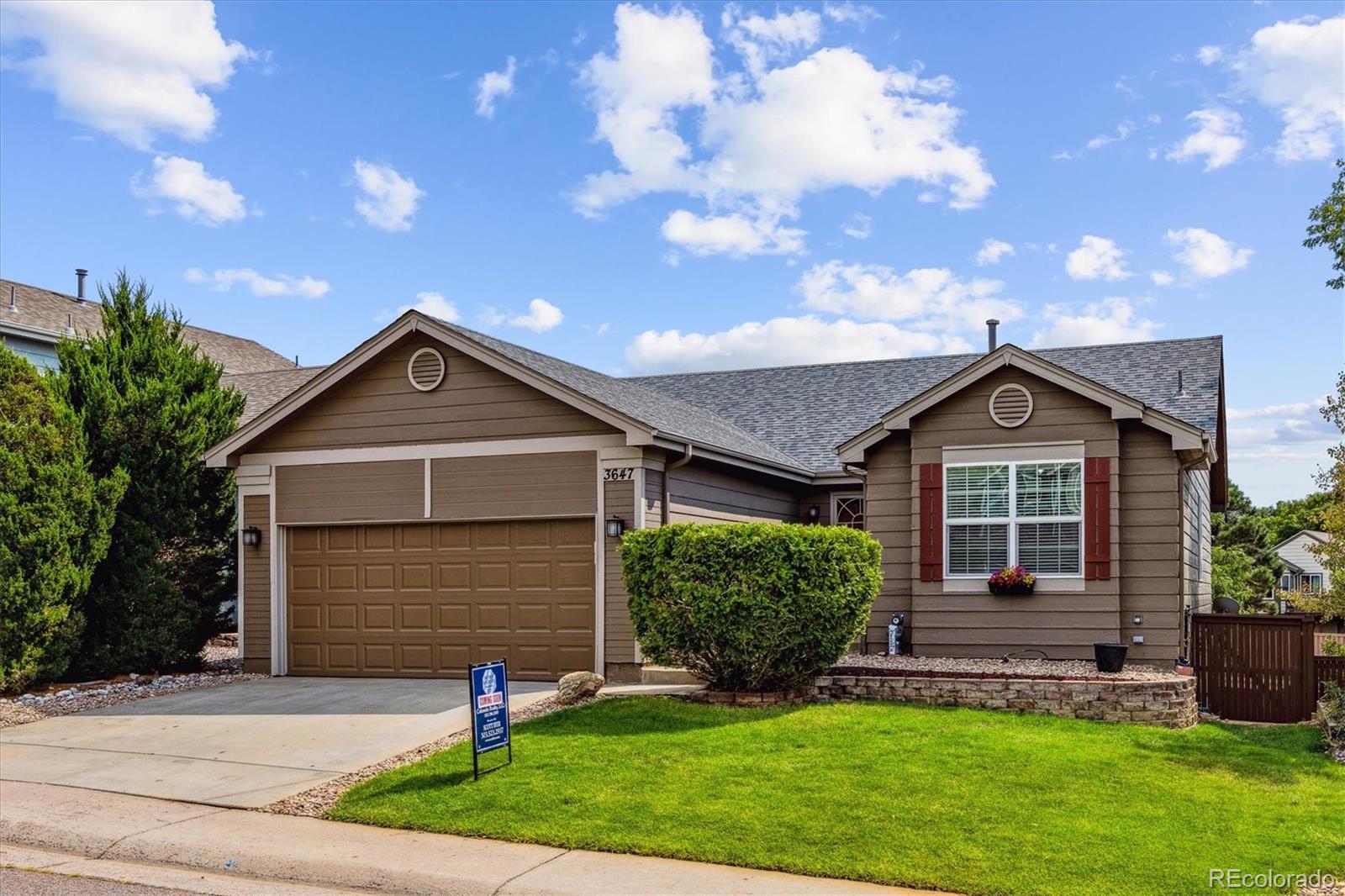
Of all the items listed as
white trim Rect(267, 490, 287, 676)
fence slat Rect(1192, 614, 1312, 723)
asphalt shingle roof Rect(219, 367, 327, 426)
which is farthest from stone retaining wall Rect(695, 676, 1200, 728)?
asphalt shingle roof Rect(219, 367, 327, 426)

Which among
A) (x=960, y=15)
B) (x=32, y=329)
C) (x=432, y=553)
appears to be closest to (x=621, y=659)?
(x=432, y=553)

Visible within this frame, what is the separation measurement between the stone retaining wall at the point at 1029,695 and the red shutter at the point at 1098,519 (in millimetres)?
2090

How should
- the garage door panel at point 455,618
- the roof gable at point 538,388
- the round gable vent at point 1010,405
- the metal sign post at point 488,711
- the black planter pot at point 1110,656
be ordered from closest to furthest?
the metal sign post at point 488,711, the black planter pot at point 1110,656, the roof gable at point 538,388, the round gable vent at point 1010,405, the garage door panel at point 455,618

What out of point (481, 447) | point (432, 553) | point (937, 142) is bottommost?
point (432, 553)

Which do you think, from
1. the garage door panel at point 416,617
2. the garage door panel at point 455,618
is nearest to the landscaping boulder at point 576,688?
the garage door panel at point 455,618

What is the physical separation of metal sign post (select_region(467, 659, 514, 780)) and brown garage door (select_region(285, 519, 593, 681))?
4.86 m

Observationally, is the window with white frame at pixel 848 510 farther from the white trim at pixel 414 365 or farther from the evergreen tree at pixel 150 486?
the evergreen tree at pixel 150 486

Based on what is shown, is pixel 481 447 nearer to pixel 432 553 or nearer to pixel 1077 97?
pixel 432 553

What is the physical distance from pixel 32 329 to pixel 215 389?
7758mm

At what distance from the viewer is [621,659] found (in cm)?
1424

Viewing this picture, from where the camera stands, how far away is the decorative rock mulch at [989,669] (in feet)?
40.0

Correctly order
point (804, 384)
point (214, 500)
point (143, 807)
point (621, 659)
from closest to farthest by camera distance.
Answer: point (143, 807) < point (621, 659) < point (214, 500) < point (804, 384)

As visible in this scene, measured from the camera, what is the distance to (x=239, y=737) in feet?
38.0

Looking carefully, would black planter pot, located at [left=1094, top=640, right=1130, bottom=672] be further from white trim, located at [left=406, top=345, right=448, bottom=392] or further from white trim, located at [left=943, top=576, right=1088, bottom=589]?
white trim, located at [left=406, top=345, right=448, bottom=392]
